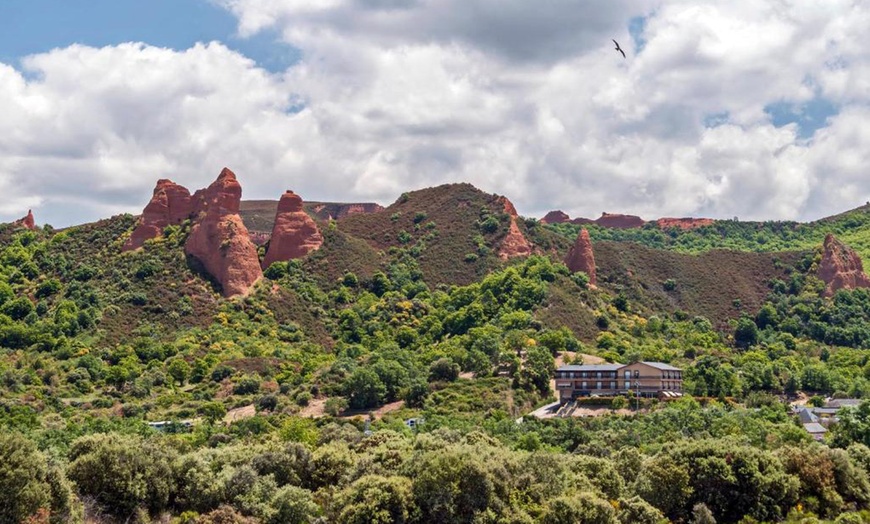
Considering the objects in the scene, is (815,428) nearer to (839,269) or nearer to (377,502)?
(377,502)

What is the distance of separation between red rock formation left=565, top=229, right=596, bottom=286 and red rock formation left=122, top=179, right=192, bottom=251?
2013 inches

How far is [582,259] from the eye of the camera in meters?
139

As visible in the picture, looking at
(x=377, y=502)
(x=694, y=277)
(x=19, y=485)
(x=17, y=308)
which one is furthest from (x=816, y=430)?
(x=17, y=308)

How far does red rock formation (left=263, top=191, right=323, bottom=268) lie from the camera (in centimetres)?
13850

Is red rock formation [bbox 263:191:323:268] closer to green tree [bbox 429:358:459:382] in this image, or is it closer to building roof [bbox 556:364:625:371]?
green tree [bbox 429:358:459:382]

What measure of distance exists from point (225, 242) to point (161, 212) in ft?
42.8

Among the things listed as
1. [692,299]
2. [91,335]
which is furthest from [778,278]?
[91,335]

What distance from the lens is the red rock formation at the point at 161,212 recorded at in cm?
13275

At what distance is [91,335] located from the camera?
11081 cm

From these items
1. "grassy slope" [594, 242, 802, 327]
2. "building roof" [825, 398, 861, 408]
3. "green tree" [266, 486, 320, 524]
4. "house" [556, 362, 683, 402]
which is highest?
"grassy slope" [594, 242, 802, 327]

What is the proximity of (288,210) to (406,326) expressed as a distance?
91.4 ft

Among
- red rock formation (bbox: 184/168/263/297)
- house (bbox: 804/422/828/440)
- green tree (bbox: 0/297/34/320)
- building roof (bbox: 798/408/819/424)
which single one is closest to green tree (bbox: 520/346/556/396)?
building roof (bbox: 798/408/819/424)

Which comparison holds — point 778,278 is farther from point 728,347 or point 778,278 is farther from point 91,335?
point 91,335

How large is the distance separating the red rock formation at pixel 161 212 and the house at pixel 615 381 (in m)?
61.7
